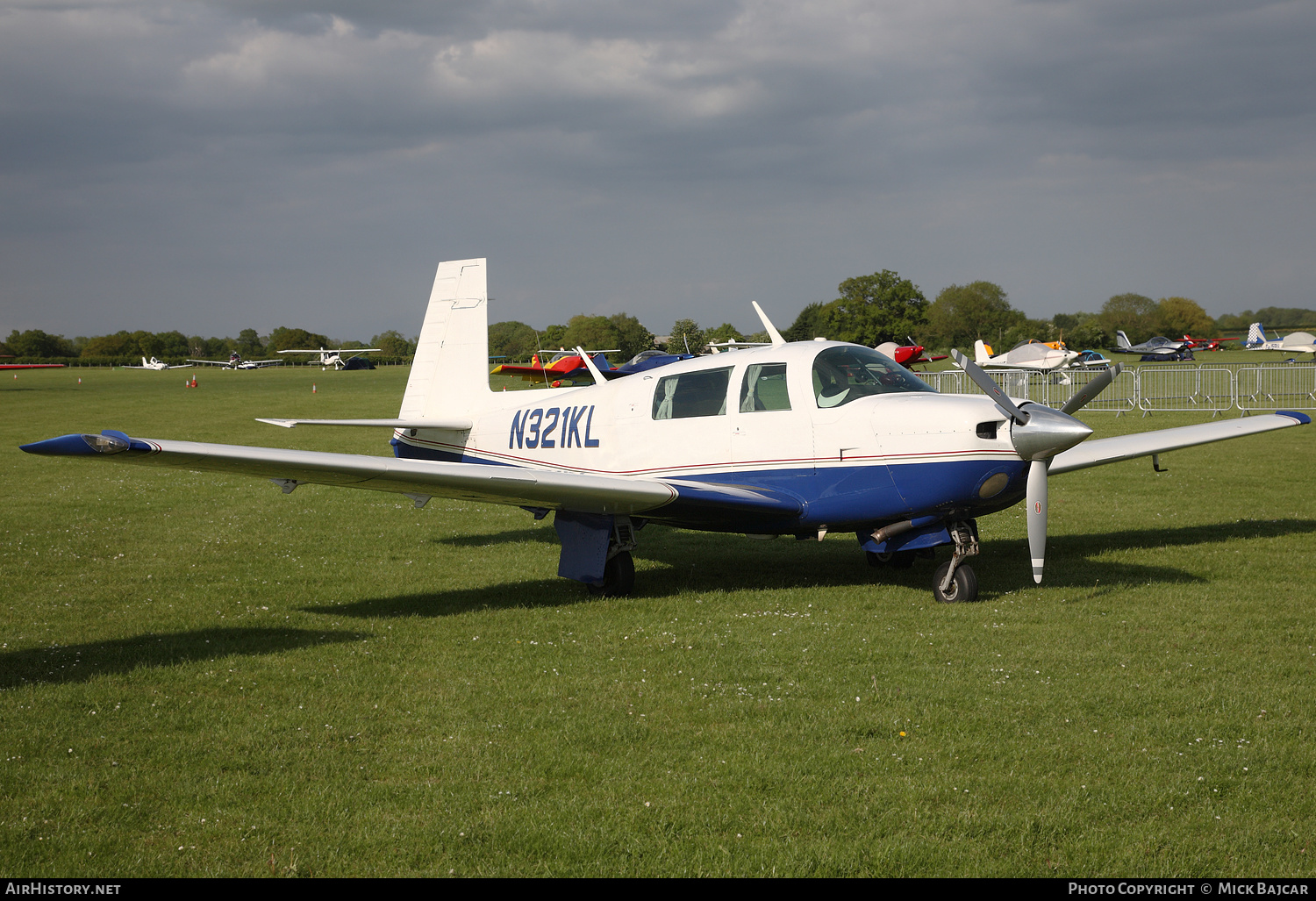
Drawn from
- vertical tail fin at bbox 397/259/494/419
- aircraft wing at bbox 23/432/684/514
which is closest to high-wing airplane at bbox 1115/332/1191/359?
vertical tail fin at bbox 397/259/494/419

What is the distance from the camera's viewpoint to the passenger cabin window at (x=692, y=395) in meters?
8.77

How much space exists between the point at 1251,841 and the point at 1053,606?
4.06 m

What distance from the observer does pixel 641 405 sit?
30.4 ft

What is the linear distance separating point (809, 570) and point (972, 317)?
124842 mm

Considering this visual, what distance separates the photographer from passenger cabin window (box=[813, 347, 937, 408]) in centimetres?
819

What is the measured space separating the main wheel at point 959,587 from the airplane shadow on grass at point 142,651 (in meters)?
4.86

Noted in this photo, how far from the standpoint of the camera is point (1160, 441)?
34.4 feet

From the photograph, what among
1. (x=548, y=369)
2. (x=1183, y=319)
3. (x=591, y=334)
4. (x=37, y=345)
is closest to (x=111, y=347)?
(x=37, y=345)

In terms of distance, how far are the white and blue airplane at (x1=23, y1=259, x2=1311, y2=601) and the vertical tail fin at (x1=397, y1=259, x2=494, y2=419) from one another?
149cm

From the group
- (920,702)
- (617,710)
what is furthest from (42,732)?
(920,702)

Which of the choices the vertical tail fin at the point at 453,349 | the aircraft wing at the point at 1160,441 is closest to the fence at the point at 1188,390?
the aircraft wing at the point at 1160,441

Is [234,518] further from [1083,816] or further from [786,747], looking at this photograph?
[1083,816]

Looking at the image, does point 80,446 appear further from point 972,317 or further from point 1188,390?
point 972,317

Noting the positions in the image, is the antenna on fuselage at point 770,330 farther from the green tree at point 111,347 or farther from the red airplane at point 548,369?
the green tree at point 111,347
